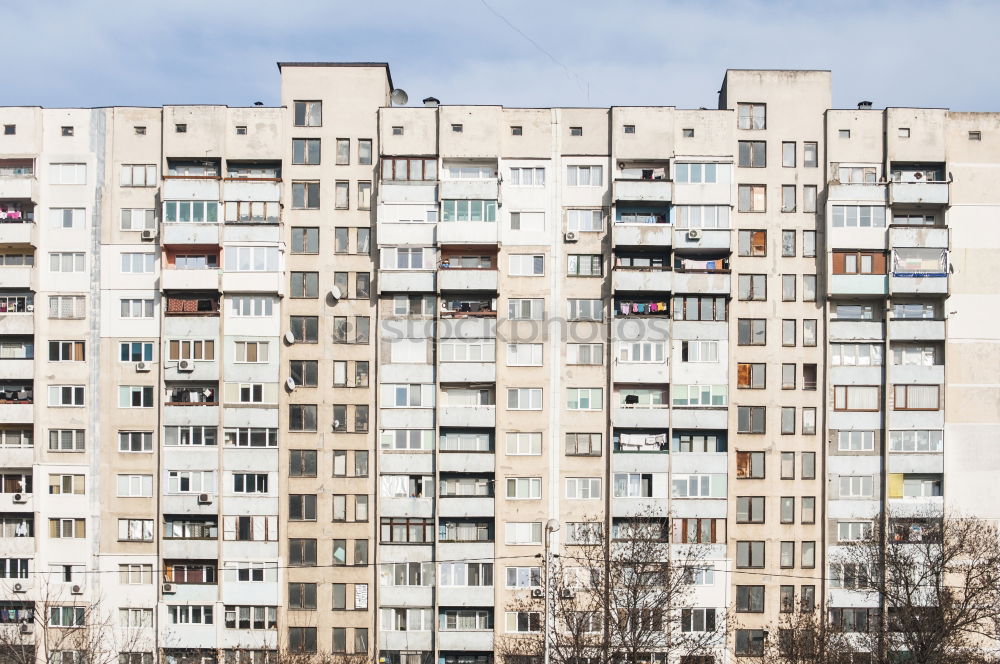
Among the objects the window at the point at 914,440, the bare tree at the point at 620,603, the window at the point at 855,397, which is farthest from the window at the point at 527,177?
the window at the point at 914,440

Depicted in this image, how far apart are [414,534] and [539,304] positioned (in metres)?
13.6

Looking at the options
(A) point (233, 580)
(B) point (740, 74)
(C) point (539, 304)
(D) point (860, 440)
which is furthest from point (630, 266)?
(A) point (233, 580)

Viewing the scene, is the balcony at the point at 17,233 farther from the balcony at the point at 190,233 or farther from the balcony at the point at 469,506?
the balcony at the point at 469,506

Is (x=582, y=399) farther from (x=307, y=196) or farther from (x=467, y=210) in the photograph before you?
(x=307, y=196)

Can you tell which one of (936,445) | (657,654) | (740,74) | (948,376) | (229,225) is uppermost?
(740,74)

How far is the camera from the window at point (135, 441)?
47.9 metres

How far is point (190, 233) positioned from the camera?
1869 inches

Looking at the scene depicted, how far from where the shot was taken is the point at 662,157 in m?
48.0

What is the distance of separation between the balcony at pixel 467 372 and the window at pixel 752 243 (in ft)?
47.5

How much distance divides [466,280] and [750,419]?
1654cm

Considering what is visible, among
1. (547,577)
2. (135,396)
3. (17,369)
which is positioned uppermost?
(17,369)

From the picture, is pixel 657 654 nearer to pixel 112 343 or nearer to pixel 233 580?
pixel 233 580

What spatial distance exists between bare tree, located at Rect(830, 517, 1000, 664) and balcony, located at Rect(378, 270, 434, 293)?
25.7 m

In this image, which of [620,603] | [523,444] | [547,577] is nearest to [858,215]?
[523,444]
